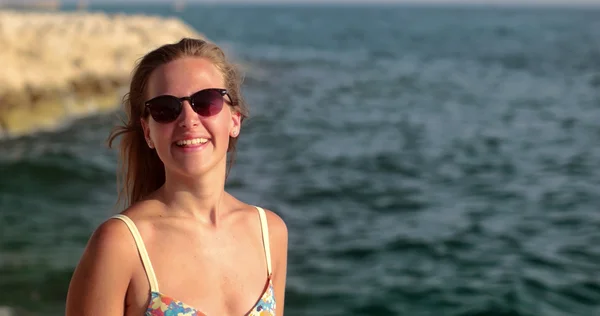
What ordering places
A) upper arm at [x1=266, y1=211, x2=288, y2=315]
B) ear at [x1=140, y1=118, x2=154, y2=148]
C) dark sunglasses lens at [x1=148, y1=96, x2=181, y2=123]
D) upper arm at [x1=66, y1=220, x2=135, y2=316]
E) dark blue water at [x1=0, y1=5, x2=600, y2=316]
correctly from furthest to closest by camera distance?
dark blue water at [x1=0, y1=5, x2=600, y2=316]
upper arm at [x1=266, y1=211, x2=288, y2=315]
ear at [x1=140, y1=118, x2=154, y2=148]
dark sunglasses lens at [x1=148, y1=96, x2=181, y2=123]
upper arm at [x1=66, y1=220, x2=135, y2=316]

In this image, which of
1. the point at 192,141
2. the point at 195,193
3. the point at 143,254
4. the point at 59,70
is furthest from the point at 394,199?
the point at 59,70

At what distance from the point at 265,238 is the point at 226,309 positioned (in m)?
0.29

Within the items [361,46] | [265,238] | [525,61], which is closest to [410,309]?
[265,238]

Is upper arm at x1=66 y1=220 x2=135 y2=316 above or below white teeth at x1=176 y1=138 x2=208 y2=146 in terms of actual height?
below

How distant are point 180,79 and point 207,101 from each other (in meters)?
0.11

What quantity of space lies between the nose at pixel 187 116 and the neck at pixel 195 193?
0.54 ft

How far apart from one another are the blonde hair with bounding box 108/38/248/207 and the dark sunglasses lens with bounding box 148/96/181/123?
0.08 m

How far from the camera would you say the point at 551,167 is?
54.9ft

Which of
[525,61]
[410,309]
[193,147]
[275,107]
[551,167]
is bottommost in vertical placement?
[410,309]

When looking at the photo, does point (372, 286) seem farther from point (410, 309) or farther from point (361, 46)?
point (361, 46)

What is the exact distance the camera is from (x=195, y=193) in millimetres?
2406

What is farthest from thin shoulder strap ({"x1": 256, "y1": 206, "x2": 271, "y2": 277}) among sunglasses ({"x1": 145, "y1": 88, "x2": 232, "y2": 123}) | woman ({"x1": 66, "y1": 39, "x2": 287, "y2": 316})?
sunglasses ({"x1": 145, "y1": 88, "x2": 232, "y2": 123})

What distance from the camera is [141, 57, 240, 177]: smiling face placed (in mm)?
2311

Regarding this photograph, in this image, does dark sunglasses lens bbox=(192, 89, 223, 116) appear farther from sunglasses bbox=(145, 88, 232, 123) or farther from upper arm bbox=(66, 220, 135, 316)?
upper arm bbox=(66, 220, 135, 316)
